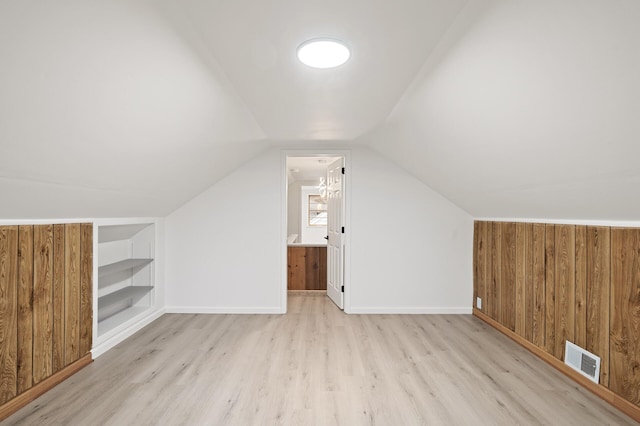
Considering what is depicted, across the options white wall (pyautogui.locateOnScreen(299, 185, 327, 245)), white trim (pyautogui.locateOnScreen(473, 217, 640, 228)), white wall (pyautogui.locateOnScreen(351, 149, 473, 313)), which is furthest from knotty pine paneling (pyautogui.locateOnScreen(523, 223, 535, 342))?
white wall (pyautogui.locateOnScreen(299, 185, 327, 245))

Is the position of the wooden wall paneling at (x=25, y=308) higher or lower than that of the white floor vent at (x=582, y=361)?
higher

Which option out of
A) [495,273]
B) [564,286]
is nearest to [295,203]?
[495,273]

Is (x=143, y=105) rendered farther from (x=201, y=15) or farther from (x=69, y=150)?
(x=201, y=15)

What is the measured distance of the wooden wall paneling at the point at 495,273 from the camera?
3.54m

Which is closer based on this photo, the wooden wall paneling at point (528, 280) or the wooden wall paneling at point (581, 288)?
the wooden wall paneling at point (581, 288)

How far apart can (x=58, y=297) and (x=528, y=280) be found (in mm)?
3944

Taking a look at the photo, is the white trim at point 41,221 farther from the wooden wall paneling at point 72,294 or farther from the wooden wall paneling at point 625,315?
the wooden wall paneling at point 625,315

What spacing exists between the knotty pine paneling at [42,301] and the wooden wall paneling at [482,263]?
13.2ft

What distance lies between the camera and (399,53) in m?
1.79

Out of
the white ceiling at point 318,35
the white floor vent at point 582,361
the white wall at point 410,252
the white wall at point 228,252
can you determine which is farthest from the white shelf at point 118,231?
the white floor vent at point 582,361

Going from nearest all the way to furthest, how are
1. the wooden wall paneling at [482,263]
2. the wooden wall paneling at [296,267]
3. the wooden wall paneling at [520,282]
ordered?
1. the wooden wall paneling at [520,282]
2. the wooden wall paneling at [482,263]
3. the wooden wall paneling at [296,267]

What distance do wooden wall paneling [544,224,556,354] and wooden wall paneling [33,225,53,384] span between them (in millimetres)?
3886

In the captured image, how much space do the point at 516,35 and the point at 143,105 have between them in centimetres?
186

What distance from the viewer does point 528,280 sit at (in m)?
3.06
